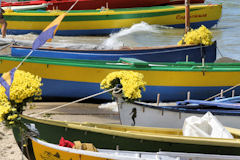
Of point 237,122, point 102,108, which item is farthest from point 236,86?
point 102,108

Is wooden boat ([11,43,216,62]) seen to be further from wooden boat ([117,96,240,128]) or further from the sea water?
the sea water

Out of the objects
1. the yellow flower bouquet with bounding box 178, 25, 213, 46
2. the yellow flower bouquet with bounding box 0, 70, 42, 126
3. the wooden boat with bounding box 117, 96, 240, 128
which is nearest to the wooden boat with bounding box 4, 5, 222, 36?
the yellow flower bouquet with bounding box 178, 25, 213, 46

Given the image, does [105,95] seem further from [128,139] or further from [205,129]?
[128,139]

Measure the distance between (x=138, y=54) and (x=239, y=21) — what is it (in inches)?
645

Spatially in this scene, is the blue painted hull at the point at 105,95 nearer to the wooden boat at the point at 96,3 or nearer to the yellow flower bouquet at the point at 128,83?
Result: the yellow flower bouquet at the point at 128,83

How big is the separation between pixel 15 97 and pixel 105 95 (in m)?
5.22

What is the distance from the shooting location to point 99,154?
6.28m

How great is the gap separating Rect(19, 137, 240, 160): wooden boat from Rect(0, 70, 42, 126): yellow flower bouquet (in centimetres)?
45

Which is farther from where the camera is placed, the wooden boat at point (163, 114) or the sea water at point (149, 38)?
the sea water at point (149, 38)

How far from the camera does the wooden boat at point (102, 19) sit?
21.6 metres

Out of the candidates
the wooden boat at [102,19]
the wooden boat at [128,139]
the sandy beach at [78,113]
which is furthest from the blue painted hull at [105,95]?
the wooden boat at [102,19]

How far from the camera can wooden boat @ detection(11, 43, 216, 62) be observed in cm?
1271

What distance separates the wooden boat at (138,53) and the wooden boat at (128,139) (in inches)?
236

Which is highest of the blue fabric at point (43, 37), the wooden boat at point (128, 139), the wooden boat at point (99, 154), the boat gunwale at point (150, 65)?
the blue fabric at point (43, 37)
